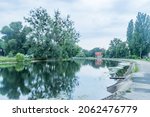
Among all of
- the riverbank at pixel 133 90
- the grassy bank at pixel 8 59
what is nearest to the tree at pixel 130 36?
the grassy bank at pixel 8 59

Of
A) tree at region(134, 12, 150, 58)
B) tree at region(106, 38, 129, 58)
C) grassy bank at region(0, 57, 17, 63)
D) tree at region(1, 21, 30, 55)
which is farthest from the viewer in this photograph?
tree at region(106, 38, 129, 58)

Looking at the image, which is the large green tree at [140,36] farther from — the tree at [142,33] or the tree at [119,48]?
the tree at [119,48]

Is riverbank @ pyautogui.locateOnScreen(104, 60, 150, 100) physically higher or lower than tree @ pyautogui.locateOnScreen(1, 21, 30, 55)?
lower

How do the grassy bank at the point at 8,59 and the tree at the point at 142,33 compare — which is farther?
the tree at the point at 142,33

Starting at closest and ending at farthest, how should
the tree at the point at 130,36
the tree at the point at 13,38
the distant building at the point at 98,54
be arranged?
the tree at the point at 13,38 → the tree at the point at 130,36 → the distant building at the point at 98,54

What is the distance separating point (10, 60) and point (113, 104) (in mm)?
28216

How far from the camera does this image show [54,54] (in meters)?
39.7

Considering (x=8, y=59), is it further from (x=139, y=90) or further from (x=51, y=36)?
(x=139, y=90)

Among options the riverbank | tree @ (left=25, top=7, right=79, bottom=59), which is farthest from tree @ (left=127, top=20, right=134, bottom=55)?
the riverbank

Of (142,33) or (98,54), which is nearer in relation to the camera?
(142,33)

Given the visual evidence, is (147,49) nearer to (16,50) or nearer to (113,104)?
(16,50)

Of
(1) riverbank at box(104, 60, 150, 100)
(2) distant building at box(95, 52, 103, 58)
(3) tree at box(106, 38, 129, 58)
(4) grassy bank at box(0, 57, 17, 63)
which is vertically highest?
(3) tree at box(106, 38, 129, 58)

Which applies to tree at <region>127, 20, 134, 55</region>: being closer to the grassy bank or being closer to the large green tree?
the large green tree

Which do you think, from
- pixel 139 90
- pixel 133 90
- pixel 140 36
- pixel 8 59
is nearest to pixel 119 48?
pixel 140 36
